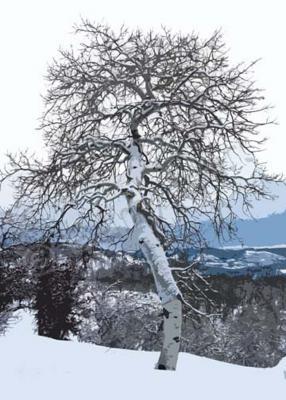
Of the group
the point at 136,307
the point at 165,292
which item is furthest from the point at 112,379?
the point at 136,307

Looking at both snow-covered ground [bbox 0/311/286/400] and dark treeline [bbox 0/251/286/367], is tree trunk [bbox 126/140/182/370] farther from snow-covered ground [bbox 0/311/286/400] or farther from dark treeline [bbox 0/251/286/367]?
dark treeline [bbox 0/251/286/367]

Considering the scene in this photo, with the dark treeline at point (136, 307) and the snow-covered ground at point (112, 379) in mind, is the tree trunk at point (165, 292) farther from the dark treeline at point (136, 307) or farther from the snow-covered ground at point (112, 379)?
the dark treeline at point (136, 307)

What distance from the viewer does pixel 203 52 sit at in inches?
393

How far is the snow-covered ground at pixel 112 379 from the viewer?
6.16 m

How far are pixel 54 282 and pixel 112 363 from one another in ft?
58.2

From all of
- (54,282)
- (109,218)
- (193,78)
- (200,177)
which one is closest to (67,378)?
(109,218)

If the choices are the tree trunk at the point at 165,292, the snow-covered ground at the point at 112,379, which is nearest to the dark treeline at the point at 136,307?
the tree trunk at the point at 165,292

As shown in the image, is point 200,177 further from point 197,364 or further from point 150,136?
point 197,364

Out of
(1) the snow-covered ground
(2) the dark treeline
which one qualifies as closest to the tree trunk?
(1) the snow-covered ground

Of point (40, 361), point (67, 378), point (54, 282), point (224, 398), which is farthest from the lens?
point (54, 282)

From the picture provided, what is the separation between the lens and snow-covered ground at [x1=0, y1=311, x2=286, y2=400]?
616 cm

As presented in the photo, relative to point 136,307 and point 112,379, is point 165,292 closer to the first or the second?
point 112,379

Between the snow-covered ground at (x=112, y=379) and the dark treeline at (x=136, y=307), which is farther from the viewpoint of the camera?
the dark treeline at (x=136, y=307)

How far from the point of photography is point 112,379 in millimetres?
7090
